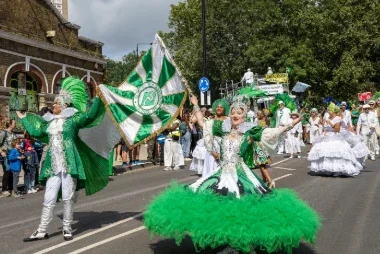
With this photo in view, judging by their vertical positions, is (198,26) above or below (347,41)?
above

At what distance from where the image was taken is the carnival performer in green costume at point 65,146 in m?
6.69

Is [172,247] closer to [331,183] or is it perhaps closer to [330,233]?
[330,233]

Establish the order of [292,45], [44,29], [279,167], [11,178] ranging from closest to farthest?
1. [11,178]
2. [279,167]
3. [44,29]
4. [292,45]

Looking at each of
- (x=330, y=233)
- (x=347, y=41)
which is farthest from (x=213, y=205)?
(x=347, y=41)

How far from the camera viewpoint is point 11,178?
37.3 feet

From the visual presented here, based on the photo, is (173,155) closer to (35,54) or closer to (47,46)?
(35,54)

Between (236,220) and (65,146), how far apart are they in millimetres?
2893

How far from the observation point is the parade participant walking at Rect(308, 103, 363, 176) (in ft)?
41.3

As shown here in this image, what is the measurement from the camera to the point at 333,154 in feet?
41.4

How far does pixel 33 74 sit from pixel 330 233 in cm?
1986

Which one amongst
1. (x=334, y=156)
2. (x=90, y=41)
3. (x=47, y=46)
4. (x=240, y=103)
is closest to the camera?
(x=240, y=103)

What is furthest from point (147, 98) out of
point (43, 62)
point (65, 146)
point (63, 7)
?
point (63, 7)

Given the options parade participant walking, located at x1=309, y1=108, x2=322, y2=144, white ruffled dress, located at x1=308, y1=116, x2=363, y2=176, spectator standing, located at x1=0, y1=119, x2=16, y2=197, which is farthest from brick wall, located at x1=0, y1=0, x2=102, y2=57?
white ruffled dress, located at x1=308, y1=116, x2=363, y2=176

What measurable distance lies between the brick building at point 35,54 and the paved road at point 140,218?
36.3 ft
